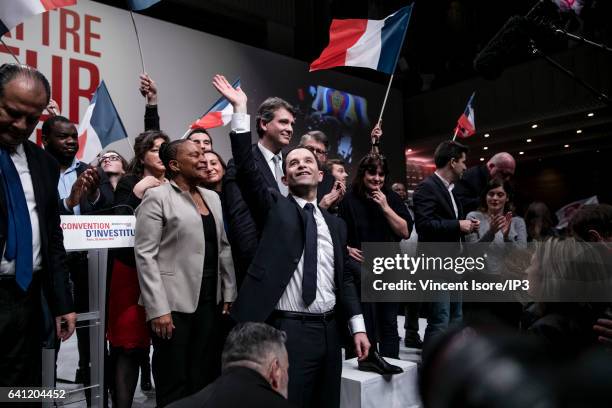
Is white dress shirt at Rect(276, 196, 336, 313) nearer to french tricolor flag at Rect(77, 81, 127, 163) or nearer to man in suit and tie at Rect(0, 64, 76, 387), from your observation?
man in suit and tie at Rect(0, 64, 76, 387)

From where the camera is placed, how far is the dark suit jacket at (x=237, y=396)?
1.05 m

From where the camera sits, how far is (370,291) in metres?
3.05

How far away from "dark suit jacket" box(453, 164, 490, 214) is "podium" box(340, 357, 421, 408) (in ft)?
5.07

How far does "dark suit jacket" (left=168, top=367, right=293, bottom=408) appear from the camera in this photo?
1048 millimetres

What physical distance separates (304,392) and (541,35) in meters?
2.25

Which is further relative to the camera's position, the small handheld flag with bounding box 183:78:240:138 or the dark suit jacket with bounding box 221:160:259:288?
the small handheld flag with bounding box 183:78:240:138

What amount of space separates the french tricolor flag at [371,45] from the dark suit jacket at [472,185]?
108 cm

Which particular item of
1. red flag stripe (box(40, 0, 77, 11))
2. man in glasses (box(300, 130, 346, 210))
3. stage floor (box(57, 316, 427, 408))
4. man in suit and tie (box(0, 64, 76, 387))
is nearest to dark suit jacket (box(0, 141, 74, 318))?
man in suit and tie (box(0, 64, 76, 387))

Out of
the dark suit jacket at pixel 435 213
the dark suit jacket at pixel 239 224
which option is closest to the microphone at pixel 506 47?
the dark suit jacket at pixel 435 213

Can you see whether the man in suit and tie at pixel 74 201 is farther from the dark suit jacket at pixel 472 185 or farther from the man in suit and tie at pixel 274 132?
the dark suit jacket at pixel 472 185

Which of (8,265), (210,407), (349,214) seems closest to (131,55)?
(349,214)

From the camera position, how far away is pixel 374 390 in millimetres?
2521

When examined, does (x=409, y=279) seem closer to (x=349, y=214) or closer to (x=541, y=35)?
(x=349, y=214)

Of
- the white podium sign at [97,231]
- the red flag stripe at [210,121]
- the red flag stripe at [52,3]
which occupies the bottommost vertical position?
the white podium sign at [97,231]
